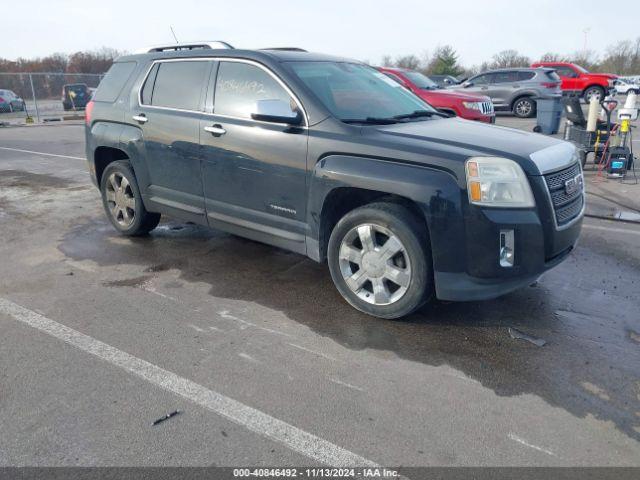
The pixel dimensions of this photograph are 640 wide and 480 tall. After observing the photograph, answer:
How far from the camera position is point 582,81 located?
22484mm

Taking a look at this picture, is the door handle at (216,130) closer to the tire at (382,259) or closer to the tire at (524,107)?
the tire at (382,259)

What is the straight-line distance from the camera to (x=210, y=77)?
15.4 ft

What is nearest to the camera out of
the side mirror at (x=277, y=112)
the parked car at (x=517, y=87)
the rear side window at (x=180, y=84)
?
the side mirror at (x=277, y=112)

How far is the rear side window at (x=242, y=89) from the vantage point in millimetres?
4273

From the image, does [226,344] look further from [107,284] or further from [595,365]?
[595,365]

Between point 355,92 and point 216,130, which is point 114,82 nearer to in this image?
point 216,130

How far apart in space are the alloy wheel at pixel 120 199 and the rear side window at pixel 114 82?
2.67 feet

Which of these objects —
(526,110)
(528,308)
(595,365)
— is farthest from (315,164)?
(526,110)

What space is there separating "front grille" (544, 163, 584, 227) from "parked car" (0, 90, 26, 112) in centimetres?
2998

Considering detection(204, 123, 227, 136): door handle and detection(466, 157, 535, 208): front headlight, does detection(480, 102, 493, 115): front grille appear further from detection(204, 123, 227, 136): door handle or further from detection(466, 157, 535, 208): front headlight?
detection(466, 157, 535, 208): front headlight

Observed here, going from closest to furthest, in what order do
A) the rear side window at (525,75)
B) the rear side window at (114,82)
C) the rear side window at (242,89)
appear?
the rear side window at (242,89)
the rear side window at (114,82)
the rear side window at (525,75)

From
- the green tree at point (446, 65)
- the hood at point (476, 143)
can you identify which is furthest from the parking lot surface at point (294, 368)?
the green tree at point (446, 65)

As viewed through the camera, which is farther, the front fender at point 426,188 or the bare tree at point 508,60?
the bare tree at point 508,60

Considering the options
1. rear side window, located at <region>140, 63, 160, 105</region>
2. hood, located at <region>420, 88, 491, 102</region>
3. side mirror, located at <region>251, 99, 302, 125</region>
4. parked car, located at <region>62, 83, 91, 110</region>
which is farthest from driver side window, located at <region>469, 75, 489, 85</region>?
parked car, located at <region>62, 83, 91, 110</region>
